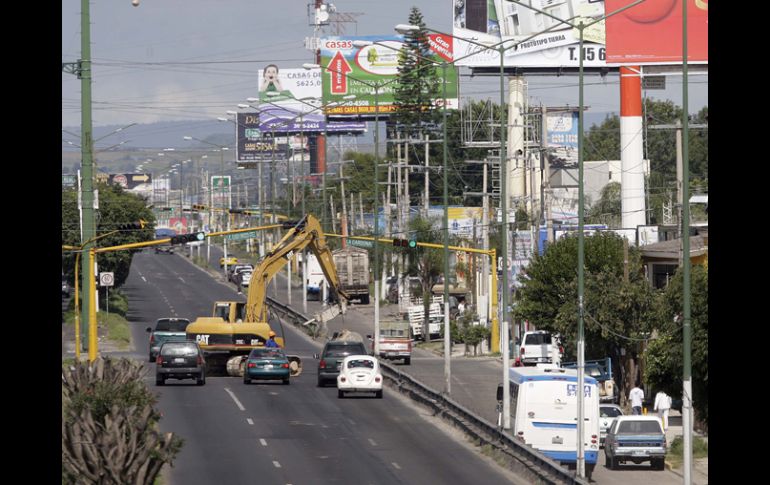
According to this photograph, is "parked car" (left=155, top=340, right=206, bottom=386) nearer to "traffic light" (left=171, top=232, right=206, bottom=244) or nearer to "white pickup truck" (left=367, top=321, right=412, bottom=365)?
"traffic light" (left=171, top=232, right=206, bottom=244)

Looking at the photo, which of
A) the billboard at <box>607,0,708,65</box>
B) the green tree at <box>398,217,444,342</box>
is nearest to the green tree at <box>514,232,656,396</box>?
the green tree at <box>398,217,444,342</box>

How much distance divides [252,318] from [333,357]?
24.6ft

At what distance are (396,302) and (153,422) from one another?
8272 cm

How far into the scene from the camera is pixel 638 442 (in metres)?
39.0

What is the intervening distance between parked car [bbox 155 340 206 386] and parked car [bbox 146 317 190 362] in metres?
8.81

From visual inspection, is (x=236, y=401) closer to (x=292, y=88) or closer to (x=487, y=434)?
(x=487, y=434)

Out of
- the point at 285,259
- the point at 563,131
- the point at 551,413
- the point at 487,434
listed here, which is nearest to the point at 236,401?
the point at 487,434

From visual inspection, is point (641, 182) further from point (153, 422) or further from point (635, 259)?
point (153, 422)

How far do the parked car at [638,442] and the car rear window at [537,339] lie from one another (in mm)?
27969

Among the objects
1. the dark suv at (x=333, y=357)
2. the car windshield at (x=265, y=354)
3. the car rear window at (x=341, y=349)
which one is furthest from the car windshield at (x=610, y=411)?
the car windshield at (x=265, y=354)

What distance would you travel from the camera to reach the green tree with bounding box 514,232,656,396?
55125mm

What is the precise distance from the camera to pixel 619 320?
55250mm

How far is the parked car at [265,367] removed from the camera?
187 feet
